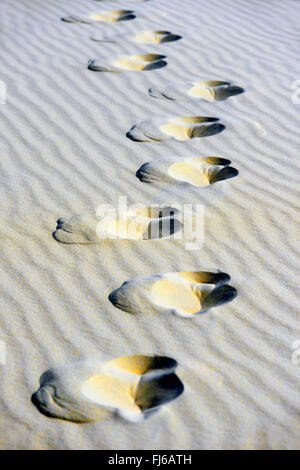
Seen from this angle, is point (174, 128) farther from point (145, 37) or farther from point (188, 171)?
point (145, 37)

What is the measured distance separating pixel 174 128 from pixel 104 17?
111 inches

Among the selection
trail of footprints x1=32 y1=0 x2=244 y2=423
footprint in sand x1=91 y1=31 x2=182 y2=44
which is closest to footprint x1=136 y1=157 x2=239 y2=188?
trail of footprints x1=32 y1=0 x2=244 y2=423

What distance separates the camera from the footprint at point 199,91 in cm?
446

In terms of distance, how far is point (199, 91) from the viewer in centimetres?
454

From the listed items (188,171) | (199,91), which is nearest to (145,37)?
(199,91)

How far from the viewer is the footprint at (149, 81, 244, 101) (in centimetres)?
446

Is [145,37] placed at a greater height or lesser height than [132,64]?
greater

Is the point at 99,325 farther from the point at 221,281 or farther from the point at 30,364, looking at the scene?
the point at 221,281

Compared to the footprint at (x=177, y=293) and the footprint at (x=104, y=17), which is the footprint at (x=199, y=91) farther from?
the footprint at (x=177, y=293)

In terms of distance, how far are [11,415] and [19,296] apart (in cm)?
64

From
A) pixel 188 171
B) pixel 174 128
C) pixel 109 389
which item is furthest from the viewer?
pixel 174 128

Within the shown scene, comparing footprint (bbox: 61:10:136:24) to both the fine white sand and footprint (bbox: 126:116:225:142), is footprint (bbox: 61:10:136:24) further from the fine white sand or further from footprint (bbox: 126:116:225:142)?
footprint (bbox: 126:116:225:142)

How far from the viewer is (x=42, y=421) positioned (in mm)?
1960

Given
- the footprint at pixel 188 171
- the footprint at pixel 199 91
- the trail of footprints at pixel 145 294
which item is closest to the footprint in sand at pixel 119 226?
the trail of footprints at pixel 145 294
